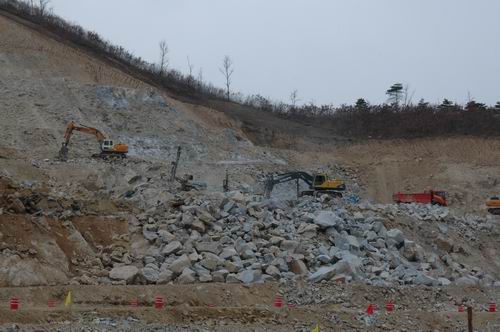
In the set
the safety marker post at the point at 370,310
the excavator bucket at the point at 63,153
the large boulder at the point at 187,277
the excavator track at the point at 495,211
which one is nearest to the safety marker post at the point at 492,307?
the safety marker post at the point at 370,310

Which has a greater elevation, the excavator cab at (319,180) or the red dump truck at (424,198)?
the excavator cab at (319,180)

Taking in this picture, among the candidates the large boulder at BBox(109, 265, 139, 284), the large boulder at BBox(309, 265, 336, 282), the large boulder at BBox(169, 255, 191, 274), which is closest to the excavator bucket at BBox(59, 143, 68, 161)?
the large boulder at BBox(109, 265, 139, 284)

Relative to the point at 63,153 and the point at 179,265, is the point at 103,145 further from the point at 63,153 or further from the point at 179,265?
the point at 179,265

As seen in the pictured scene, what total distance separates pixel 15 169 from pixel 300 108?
2769cm

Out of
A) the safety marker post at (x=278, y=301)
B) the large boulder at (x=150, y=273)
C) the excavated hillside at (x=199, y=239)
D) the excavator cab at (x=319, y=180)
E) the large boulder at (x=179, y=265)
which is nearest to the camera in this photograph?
the excavated hillside at (x=199, y=239)

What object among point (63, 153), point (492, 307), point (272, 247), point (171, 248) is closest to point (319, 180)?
point (272, 247)

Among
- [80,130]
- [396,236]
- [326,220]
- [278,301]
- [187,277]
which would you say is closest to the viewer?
[278,301]

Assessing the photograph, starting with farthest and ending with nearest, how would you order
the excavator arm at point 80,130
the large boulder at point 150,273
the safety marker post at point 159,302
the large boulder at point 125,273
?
Answer: the excavator arm at point 80,130 → the large boulder at point 150,273 → the large boulder at point 125,273 → the safety marker post at point 159,302

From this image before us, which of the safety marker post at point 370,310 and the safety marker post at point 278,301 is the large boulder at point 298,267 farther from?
the safety marker post at point 370,310

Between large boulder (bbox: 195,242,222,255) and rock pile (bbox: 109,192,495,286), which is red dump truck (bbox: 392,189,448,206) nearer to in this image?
rock pile (bbox: 109,192,495,286)

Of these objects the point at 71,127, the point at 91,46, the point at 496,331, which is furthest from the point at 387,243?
the point at 91,46

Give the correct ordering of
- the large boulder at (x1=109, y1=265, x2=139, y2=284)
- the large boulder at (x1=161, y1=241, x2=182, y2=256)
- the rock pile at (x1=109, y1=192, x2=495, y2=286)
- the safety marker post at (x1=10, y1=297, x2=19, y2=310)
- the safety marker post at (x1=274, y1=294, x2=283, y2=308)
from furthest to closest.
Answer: the large boulder at (x1=161, y1=241, x2=182, y2=256) < the rock pile at (x1=109, y1=192, x2=495, y2=286) < the large boulder at (x1=109, y1=265, x2=139, y2=284) < the safety marker post at (x1=274, y1=294, x2=283, y2=308) < the safety marker post at (x1=10, y1=297, x2=19, y2=310)

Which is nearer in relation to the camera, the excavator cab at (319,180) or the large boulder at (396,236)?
the large boulder at (396,236)

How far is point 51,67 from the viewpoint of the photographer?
32.2 m
